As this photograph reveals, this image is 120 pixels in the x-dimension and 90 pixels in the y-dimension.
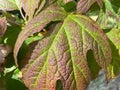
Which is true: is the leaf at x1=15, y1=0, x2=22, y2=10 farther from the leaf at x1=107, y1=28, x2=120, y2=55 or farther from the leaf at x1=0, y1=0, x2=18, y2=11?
the leaf at x1=107, y1=28, x2=120, y2=55

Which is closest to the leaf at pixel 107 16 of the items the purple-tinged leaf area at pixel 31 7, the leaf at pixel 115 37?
the leaf at pixel 115 37

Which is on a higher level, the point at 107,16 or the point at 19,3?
the point at 19,3

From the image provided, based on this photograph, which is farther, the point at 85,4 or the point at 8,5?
the point at 8,5

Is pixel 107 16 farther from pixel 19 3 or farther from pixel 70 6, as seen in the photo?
pixel 19 3

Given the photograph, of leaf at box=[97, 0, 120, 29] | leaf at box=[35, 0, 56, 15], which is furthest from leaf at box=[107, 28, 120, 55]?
leaf at box=[35, 0, 56, 15]

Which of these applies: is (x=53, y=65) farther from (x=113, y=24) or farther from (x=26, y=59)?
(x=113, y=24)

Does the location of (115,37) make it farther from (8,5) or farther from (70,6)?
(8,5)

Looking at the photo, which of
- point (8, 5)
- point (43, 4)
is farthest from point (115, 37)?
point (8, 5)
